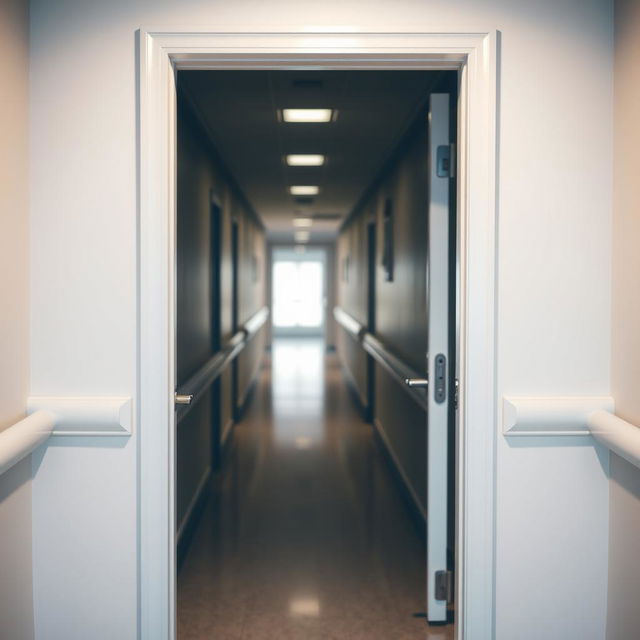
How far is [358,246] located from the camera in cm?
991

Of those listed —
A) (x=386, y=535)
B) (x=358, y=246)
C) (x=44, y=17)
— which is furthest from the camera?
(x=358, y=246)

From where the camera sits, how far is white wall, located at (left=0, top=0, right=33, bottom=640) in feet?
7.19

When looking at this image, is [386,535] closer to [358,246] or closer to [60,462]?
[60,462]

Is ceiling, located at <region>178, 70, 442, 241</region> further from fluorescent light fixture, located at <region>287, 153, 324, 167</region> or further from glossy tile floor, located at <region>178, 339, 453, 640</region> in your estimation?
glossy tile floor, located at <region>178, 339, 453, 640</region>

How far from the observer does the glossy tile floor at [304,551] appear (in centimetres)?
321

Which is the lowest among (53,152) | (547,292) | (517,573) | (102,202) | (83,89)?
(517,573)

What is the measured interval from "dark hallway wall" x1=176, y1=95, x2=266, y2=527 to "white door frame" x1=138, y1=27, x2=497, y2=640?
1.56 m

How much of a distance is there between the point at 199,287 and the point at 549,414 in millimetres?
3025

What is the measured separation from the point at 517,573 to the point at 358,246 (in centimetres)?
768

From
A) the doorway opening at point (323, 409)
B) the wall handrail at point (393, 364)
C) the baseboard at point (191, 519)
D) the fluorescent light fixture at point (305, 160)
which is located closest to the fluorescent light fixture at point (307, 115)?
the doorway opening at point (323, 409)

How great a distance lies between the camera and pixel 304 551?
409 centimetres

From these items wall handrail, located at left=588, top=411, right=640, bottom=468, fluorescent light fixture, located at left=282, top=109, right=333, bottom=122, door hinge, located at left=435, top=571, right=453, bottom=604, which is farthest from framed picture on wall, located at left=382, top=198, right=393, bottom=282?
wall handrail, located at left=588, top=411, right=640, bottom=468

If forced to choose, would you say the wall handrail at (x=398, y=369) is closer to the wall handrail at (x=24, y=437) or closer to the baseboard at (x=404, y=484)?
the baseboard at (x=404, y=484)

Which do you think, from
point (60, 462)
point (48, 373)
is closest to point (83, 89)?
point (48, 373)
